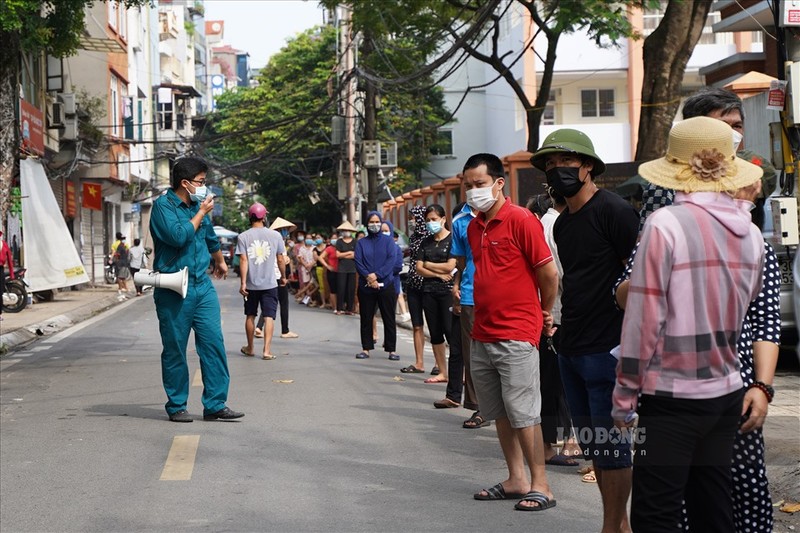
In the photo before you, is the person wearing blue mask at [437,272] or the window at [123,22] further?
the window at [123,22]

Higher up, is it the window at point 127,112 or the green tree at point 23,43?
the window at point 127,112

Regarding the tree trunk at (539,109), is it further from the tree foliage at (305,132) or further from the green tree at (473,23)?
the tree foliage at (305,132)

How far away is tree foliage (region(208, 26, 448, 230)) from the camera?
48.9 meters

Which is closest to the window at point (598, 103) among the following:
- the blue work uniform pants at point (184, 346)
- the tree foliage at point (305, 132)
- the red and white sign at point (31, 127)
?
the tree foliage at point (305, 132)

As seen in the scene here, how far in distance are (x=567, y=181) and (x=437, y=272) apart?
5.84 metres

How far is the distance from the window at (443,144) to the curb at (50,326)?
2385 cm

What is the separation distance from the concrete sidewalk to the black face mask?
12.2 metres

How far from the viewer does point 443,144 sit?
5153 centimetres

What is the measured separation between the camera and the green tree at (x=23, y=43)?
1595 centimetres

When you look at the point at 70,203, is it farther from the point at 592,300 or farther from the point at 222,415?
the point at 592,300

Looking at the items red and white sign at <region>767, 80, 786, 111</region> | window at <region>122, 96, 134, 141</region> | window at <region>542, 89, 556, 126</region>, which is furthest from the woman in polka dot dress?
window at <region>122, 96, 134, 141</region>

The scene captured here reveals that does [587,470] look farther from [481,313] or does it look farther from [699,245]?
[699,245]

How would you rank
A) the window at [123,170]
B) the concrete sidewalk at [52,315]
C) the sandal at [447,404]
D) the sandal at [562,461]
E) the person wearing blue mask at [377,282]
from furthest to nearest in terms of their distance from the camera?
the window at [123,170] → the concrete sidewalk at [52,315] → the person wearing blue mask at [377,282] → the sandal at [447,404] → the sandal at [562,461]

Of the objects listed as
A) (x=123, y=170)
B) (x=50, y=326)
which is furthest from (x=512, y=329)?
(x=123, y=170)
